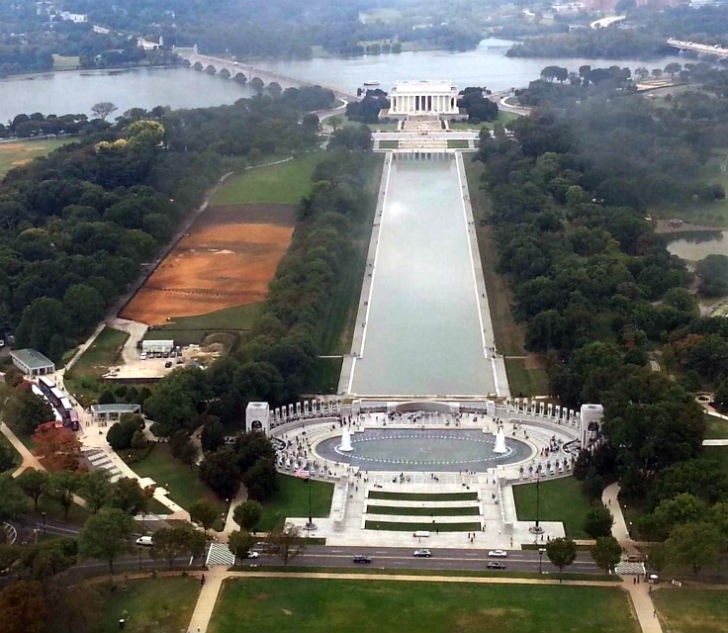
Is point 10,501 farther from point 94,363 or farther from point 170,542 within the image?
point 94,363

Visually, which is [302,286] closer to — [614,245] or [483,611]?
[614,245]

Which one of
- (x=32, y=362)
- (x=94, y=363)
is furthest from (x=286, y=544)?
(x=32, y=362)

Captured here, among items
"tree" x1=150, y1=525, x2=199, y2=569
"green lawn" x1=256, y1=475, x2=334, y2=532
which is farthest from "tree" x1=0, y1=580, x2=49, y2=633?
"green lawn" x1=256, y1=475, x2=334, y2=532

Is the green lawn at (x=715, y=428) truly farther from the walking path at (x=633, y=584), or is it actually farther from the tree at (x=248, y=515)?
the tree at (x=248, y=515)

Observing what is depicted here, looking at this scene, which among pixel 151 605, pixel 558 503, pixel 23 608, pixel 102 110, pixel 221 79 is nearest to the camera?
pixel 23 608

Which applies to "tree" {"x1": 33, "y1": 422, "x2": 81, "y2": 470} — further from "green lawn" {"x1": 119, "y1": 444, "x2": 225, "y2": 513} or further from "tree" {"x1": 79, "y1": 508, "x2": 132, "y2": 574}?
"tree" {"x1": 79, "y1": 508, "x2": 132, "y2": 574}

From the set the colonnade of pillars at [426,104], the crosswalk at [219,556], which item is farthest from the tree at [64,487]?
the colonnade of pillars at [426,104]
